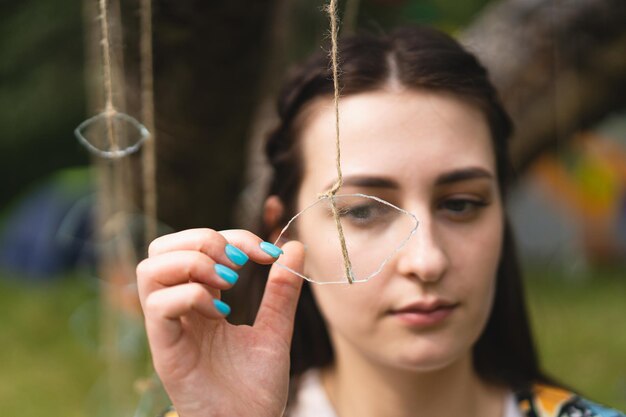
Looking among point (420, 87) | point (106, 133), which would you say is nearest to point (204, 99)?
point (106, 133)

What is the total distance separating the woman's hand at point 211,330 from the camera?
908 mm

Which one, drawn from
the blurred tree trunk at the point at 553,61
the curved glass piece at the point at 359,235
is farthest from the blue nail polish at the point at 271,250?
the blurred tree trunk at the point at 553,61

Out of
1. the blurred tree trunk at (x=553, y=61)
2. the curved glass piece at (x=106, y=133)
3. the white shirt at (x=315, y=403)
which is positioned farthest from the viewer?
the blurred tree trunk at (x=553, y=61)

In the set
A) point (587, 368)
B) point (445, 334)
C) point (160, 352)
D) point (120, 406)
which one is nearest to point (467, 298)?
point (445, 334)

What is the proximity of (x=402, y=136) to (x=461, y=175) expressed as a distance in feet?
0.33

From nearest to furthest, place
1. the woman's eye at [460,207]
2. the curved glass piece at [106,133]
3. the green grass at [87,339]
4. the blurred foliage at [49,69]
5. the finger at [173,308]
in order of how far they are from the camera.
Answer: the finger at [173,308], the curved glass piece at [106,133], the woman's eye at [460,207], the green grass at [87,339], the blurred foliage at [49,69]

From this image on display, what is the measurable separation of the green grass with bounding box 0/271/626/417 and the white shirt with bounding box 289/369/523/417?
4.52ft

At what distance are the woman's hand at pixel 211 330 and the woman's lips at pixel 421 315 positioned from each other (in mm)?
153

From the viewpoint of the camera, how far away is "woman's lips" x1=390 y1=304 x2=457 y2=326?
3.58 feet

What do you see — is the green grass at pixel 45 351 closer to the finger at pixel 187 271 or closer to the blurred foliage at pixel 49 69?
the blurred foliage at pixel 49 69

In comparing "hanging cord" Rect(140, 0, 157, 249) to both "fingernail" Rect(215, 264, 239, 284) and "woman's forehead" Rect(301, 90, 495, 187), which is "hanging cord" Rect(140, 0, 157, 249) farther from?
"fingernail" Rect(215, 264, 239, 284)

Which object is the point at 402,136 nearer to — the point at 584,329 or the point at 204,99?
the point at 204,99

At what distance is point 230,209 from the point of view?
1.94 m

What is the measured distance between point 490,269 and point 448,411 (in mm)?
251
